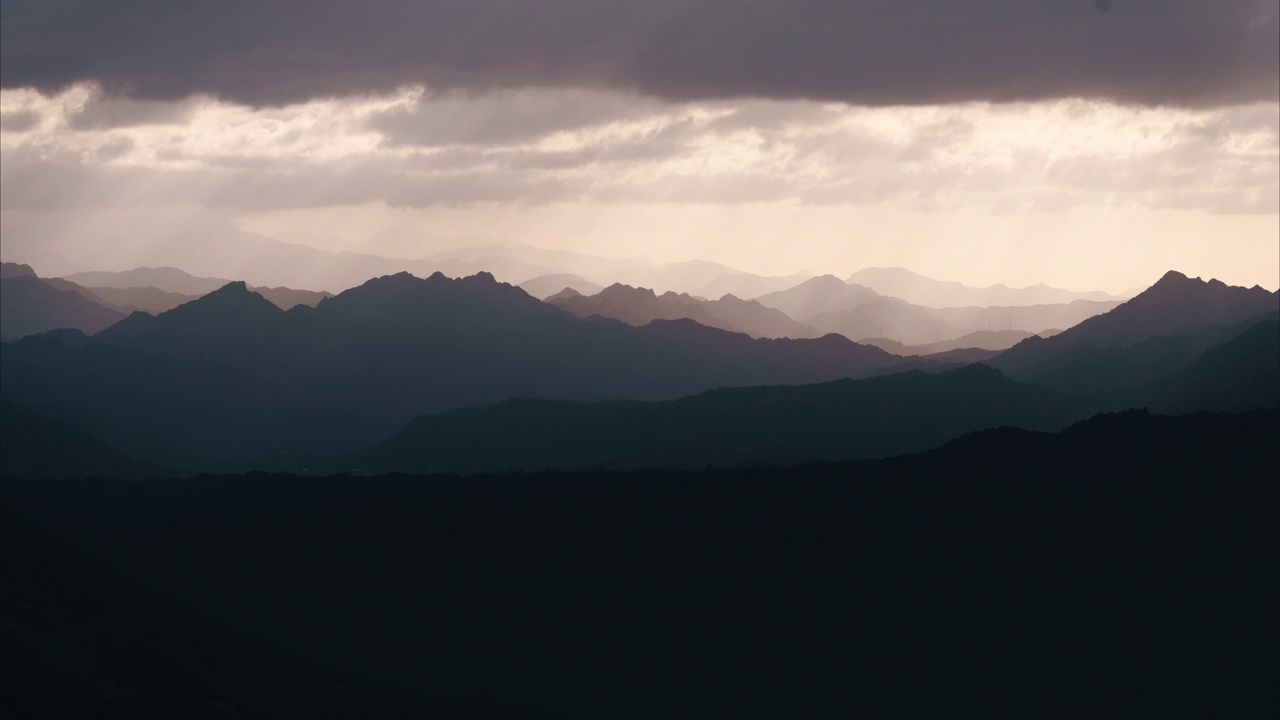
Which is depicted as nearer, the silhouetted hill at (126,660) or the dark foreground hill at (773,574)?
the silhouetted hill at (126,660)

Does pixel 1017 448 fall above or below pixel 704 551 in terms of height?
above

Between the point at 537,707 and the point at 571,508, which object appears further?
the point at 571,508

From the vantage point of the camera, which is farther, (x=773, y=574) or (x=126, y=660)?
A: (x=773, y=574)

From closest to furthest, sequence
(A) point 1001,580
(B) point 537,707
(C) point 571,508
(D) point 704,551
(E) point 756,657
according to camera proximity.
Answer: (B) point 537,707, (E) point 756,657, (A) point 1001,580, (D) point 704,551, (C) point 571,508

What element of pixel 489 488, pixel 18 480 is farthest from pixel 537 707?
pixel 18 480

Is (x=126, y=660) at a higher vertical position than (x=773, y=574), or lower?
higher

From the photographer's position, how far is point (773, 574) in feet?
441

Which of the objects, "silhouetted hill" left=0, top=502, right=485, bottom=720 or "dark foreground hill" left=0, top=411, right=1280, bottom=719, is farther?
"dark foreground hill" left=0, top=411, right=1280, bottom=719

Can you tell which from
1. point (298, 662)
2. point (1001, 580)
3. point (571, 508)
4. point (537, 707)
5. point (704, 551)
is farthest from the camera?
point (571, 508)

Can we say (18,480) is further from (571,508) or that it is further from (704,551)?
(704,551)

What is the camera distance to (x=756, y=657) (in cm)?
12138

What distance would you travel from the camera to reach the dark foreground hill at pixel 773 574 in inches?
4542

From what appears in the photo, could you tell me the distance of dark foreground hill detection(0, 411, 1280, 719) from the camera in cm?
11538

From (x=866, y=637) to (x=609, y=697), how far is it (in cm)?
2403
